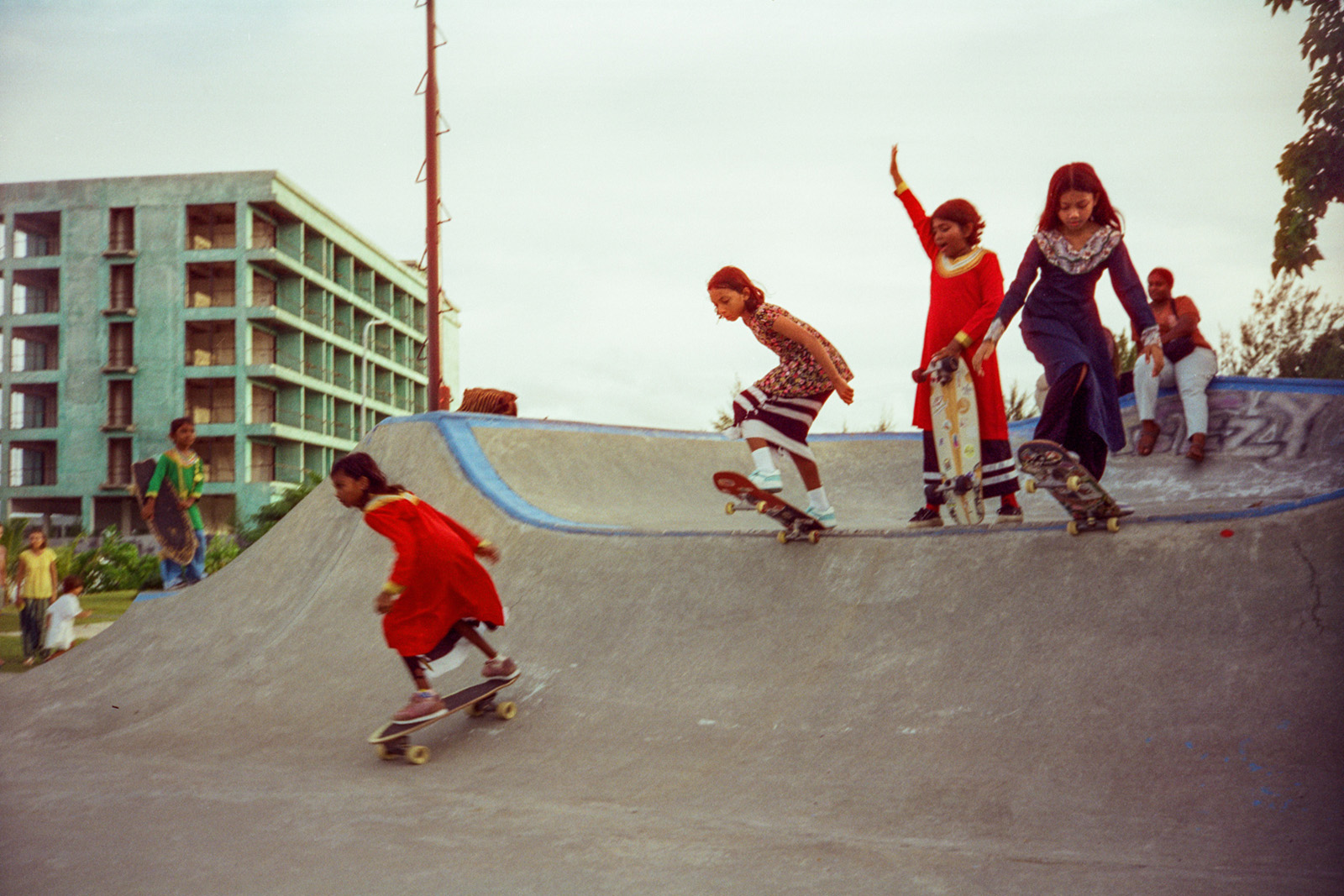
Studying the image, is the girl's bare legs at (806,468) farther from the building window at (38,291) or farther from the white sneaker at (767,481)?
the building window at (38,291)

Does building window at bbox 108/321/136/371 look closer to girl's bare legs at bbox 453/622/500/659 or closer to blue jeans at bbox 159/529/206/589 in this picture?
blue jeans at bbox 159/529/206/589

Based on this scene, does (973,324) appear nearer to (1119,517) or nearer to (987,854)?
(1119,517)

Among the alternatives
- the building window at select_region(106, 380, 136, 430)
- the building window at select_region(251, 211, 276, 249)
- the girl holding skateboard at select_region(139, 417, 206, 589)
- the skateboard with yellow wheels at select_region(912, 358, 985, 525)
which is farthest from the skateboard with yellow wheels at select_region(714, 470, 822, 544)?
the building window at select_region(251, 211, 276, 249)

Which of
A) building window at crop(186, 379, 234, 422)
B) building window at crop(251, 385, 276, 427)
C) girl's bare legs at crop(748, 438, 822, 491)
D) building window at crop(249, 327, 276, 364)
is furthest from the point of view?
building window at crop(249, 327, 276, 364)

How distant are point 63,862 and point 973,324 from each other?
4444mm

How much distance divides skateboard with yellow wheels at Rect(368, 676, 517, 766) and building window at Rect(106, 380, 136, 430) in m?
41.8

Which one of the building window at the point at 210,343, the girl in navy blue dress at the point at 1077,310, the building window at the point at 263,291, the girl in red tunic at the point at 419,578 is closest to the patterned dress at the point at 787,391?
the girl in navy blue dress at the point at 1077,310

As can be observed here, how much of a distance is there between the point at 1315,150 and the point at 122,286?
151ft

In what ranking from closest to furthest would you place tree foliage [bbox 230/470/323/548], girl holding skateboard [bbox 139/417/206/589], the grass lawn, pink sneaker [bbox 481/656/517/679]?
pink sneaker [bbox 481/656/517/679]
girl holding skateboard [bbox 139/417/206/589]
the grass lawn
tree foliage [bbox 230/470/323/548]

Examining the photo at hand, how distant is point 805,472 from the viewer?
5.47 meters

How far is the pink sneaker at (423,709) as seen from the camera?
4359 mm

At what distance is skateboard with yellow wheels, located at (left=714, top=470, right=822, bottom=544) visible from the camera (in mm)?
5060

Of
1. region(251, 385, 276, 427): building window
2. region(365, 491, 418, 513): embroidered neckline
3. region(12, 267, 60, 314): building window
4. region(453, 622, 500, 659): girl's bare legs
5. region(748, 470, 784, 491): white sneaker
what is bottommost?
region(453, 622, 500, 659): girl's bare legs

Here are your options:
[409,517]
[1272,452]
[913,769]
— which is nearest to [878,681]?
[913,769]
